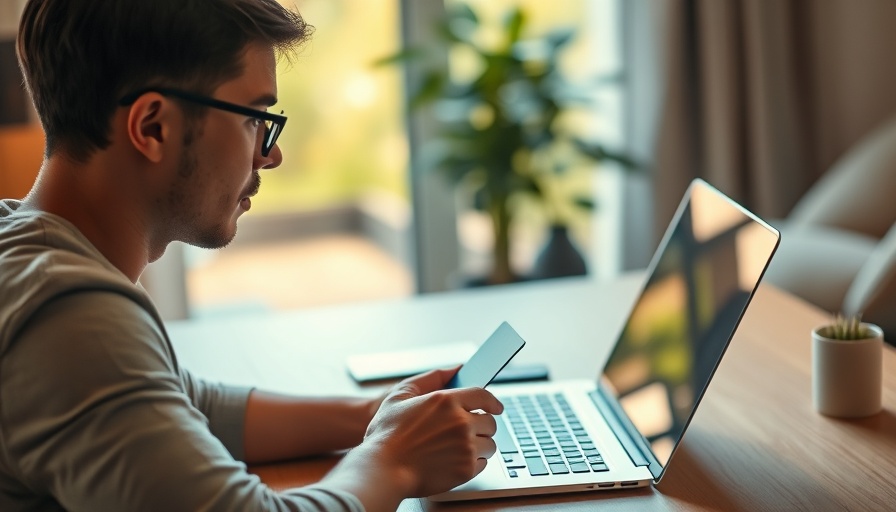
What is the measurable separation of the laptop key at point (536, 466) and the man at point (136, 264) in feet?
0.21

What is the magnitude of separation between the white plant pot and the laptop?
17 centimetres

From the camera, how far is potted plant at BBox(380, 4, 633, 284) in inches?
116

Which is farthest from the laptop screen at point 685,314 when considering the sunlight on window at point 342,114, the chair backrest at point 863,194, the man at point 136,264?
the sunlight on window at point 342,114

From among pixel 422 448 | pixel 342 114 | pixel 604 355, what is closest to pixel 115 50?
pixel 422 448

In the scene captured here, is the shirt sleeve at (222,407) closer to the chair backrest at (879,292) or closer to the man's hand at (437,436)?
the man's hand at (437,436)

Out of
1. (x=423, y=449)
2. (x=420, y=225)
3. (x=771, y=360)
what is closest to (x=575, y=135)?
(x=420, y=225)

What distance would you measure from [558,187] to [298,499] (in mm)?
2683

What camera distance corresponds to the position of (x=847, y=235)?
260 cm

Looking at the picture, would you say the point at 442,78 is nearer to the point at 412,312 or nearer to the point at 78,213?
the point at 412,312

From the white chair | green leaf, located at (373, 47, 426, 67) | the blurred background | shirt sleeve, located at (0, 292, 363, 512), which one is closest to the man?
shirt sleeve, located at (0, 292, 363, 512)

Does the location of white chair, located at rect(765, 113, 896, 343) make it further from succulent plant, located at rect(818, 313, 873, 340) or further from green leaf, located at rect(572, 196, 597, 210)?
succulent plant, located at rect(818, 313, 873, 340)

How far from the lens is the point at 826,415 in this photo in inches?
47.8

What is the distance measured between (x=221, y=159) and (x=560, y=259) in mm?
2189

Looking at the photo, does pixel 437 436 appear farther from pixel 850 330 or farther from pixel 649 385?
pixel 850 330
